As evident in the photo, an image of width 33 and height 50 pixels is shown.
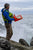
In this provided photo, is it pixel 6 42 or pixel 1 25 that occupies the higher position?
pixel 6 42

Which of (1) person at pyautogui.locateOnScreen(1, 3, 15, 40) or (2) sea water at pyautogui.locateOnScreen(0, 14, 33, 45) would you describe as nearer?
(1) person at pyautogui.locateOnScreen(1, 3, 15, 40)

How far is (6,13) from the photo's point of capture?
16.7ft

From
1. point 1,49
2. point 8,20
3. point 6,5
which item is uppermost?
point 6,5

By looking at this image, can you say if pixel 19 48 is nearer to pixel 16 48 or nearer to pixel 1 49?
pixel 16 48

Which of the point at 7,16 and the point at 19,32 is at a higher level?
the point at 7,16

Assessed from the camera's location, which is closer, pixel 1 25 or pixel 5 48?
pixel 5 48

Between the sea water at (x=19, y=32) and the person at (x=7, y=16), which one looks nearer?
the person at (x=7, y=16)

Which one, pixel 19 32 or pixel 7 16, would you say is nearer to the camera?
pixel 7 16

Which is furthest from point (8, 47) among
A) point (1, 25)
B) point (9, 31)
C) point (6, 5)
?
point (1, 25)

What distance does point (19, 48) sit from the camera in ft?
17.1

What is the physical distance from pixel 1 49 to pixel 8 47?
25cm

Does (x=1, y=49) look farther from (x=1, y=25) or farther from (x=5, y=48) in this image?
(x=1, y=25)

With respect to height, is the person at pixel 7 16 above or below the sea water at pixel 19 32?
above

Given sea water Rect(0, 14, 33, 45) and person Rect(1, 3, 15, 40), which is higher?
person Rect(1, 3, 15, 40)
